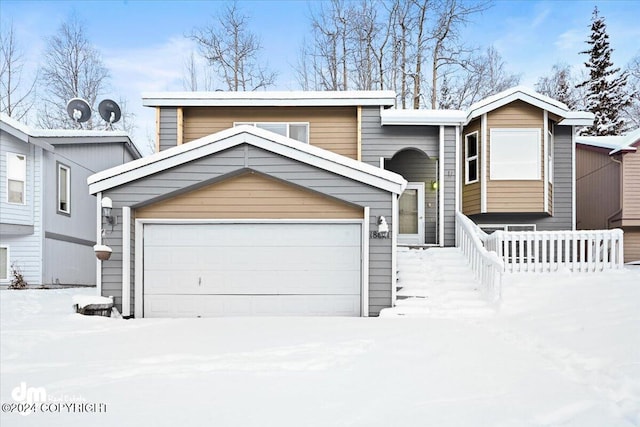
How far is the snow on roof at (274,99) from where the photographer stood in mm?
12547

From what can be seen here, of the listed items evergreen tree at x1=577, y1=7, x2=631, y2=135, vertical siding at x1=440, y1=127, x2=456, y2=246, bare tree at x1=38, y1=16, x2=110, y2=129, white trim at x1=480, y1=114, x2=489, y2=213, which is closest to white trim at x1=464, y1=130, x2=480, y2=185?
white trim at x1=480, y1=114, x2=489, y2=213

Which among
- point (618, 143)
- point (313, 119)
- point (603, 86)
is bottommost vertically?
point (618, 143)

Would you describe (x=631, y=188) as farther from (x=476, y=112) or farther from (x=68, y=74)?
(x=68, y=74)

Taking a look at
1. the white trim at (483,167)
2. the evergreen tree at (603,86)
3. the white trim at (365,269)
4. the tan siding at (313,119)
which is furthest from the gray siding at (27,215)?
the evergreen tree at (603,86)

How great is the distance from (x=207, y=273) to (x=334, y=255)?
2315mm

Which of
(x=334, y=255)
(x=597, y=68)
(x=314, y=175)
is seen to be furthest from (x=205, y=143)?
(x=597, y=68)

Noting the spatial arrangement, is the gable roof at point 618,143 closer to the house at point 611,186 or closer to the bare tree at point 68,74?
the house at point 611,186

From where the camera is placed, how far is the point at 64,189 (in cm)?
1480

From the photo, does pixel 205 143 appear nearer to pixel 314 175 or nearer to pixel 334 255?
pixel 314 175

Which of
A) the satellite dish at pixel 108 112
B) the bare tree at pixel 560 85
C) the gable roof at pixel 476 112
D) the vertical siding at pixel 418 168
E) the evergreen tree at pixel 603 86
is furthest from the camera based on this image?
the bare tree at pixel 560 85

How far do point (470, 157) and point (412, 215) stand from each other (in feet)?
7.12

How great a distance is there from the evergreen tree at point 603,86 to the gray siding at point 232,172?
22.8 metres

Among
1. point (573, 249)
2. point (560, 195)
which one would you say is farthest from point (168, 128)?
point (560, 195)

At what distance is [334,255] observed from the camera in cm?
905
